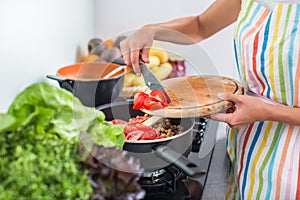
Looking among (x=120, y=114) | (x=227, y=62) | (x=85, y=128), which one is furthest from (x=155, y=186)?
(x=227, y=62)

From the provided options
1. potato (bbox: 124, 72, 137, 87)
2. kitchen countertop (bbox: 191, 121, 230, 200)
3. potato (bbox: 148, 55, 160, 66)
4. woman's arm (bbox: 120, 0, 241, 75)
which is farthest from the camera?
potato (bbox: 148, 55, 160, 66)

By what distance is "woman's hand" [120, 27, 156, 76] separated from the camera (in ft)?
3.29

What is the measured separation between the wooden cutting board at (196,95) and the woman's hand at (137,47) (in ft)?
0.27

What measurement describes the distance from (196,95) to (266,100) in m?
0.16

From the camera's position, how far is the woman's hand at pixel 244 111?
0.85 metres

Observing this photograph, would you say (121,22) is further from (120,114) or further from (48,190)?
(48,190)

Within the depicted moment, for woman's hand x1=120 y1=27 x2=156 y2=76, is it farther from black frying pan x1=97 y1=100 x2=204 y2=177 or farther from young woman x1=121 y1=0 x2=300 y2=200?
black frying pan x1=97 y1=100 x2=204 y2=177

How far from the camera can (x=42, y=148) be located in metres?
0.50

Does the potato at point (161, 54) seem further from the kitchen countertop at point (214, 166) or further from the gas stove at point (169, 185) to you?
the gas stove at point (169, 185)

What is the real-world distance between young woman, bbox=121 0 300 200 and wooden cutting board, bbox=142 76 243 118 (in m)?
0.03

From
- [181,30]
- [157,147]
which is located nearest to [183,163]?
[157,147]

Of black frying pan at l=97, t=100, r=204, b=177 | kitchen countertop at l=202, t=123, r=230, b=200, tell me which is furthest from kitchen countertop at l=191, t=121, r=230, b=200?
black frying pan at l=97, t=100, r=204, b=177

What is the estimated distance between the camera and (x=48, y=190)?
1.58ft

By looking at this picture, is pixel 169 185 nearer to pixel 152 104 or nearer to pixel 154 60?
pixel 152 104
